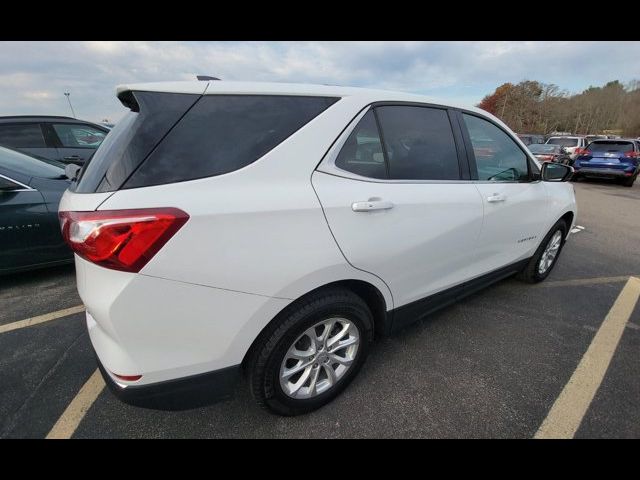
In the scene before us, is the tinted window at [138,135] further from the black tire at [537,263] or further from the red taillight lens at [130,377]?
the black tire at [537,263]

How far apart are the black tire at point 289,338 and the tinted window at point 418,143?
2.53 ft

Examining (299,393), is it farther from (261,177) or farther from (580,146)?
(580,146)

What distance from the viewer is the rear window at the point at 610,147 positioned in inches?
438

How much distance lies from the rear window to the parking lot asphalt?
11139 mm

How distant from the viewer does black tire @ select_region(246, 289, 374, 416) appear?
62.1 inches

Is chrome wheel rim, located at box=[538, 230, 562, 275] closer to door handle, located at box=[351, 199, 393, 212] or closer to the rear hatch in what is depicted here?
door handle, located at box=[351, 199, 393, 212]

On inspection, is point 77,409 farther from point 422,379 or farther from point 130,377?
point 422,379

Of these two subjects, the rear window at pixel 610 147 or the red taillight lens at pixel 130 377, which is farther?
the rear window at pixel 610 147

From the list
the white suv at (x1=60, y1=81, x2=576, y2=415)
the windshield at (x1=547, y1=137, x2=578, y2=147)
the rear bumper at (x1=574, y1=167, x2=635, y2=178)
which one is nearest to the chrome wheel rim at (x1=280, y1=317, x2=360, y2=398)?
the white suv at (x1=60, y1=81, x2=576, y2=415)

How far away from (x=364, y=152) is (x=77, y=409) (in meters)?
2.16

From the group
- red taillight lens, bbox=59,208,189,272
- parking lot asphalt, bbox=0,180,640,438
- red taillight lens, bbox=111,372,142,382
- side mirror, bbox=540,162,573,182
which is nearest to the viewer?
red taillight lens, bbox=59,208,189,272

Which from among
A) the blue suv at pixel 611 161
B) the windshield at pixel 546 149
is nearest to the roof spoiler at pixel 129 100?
the blue suv at pixel 611 161

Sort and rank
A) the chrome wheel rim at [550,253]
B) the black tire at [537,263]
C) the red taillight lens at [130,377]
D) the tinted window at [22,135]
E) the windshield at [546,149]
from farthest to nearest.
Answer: the windshield at [546,149] → the tinted window at [22,135] → the chrome wheel rim at [550,253] → the black tire at [537,263] → the red taillight lens at [130,377]
